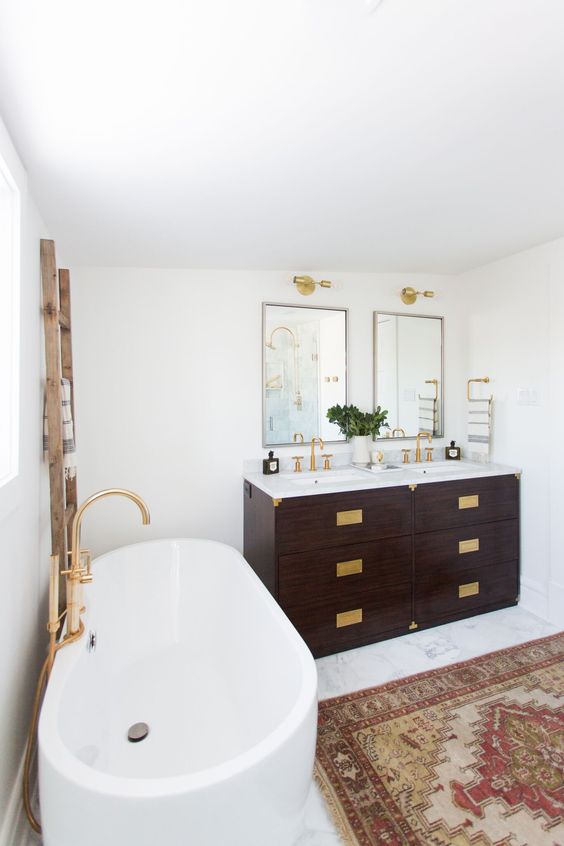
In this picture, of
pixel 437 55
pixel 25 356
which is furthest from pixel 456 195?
pixel 25 356

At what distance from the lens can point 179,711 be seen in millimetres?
1784

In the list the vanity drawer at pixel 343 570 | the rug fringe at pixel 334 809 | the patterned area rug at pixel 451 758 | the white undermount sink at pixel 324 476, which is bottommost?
the rug fringe at pixel 334 809

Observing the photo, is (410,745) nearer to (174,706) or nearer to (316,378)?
(174,706)

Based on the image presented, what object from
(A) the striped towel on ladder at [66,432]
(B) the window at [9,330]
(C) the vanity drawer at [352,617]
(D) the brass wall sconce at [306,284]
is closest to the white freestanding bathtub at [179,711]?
(C) the vanity drawer at [352,617]

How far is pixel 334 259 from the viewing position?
2.66m

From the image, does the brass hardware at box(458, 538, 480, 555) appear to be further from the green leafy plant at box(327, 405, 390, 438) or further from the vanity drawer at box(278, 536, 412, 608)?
the green leafy plant at box(327, 405, 390, 438)

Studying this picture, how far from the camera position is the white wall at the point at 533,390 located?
2535 mm

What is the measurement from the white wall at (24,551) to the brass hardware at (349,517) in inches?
56.5

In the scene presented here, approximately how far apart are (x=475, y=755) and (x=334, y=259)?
257 cm

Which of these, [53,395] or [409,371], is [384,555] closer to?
[409,371]

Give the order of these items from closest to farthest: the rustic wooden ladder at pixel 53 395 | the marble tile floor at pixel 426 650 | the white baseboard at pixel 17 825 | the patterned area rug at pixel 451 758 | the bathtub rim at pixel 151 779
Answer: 1. the bathtub rim at pixel 151 779
2. the white baseboard at pixel 17 825
3. the patterned area rug at pixel 451 758
4. the rustic wooden ladder at pixel 53 395
5. the marble tile floor at pixel 426 650

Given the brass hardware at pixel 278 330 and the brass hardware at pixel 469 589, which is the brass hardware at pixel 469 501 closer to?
the brass hardware at pixel 469 589

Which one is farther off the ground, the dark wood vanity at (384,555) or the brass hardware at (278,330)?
the brass hardware at (278,330)

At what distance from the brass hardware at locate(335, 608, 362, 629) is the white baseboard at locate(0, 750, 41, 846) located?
1454 mm
